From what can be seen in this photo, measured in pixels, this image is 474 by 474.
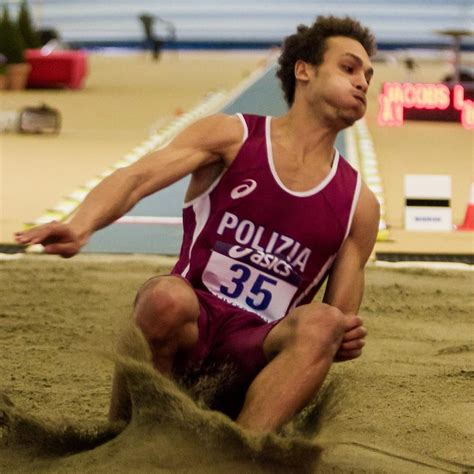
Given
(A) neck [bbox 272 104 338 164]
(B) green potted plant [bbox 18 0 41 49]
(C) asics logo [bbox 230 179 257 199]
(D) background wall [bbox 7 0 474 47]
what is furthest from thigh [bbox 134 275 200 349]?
(D) background wall [bbox 7 0 474 47]

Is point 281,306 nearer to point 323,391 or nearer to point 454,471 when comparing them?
point 323,391

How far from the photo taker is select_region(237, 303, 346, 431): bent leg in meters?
3.08

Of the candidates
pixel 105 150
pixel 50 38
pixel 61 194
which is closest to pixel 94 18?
pixel 50 38


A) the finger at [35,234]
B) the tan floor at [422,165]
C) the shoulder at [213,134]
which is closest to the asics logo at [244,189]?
the shoulder at [213,134]

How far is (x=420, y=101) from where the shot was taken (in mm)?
15203

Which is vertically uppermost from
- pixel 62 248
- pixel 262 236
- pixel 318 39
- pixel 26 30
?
pixel 318 39

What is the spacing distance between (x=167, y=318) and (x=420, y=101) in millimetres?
12410

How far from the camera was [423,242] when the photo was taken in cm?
762

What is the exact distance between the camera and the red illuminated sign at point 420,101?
14438 millimetres

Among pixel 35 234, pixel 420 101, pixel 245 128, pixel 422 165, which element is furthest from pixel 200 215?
pixel 420 101

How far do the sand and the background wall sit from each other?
3522cm

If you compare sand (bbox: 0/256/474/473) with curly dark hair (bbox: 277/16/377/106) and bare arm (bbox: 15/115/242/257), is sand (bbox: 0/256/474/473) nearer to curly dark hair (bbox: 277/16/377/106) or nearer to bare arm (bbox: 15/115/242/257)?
bare arm (bbox: 15/115/242/257)

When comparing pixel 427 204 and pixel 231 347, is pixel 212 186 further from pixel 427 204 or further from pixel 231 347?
pixel 427 204

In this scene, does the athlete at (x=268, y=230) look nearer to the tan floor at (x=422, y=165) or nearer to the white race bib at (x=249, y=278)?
the white race bib at (x=249, y=278)
